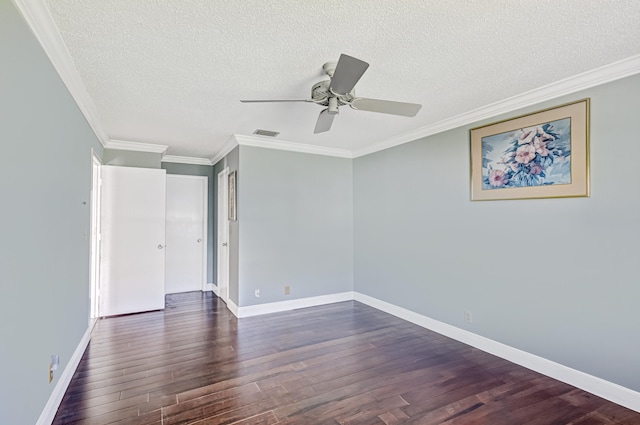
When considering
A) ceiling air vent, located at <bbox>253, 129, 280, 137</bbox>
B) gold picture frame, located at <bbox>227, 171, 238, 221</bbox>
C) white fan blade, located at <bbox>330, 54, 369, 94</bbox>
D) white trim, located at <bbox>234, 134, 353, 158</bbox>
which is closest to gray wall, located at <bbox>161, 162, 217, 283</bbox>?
gold picture frame, located at <bbox>227, 171, 238, 221</bbox>

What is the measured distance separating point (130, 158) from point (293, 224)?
2.52 metres

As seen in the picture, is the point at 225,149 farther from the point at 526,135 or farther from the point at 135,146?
the point at 526,135

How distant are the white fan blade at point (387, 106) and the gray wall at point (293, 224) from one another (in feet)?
7.55

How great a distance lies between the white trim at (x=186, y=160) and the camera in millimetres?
5539

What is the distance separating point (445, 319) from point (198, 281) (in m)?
4.24

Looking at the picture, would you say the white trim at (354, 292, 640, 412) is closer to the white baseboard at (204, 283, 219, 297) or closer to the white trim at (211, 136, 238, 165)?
the white trim at (211, 136, 238, 165)

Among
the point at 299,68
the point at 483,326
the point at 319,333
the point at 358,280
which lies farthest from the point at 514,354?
the point at 299,68

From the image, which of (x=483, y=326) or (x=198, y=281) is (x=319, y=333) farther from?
(x=198, y=281)

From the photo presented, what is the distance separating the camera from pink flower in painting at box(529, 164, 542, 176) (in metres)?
2.78

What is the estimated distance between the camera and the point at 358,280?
509cm

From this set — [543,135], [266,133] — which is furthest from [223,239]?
[543,135]

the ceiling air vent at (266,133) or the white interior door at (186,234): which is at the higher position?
the ceiling air vent at (266,133)

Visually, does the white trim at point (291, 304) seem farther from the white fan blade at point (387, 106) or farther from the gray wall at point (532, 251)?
the white fan blade at point (387, 106)

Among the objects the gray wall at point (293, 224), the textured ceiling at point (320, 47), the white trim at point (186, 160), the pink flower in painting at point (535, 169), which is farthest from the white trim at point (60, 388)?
the pink flower in painting at point (535, 169)
